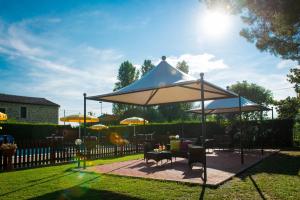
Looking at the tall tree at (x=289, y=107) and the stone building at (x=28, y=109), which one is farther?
the stone building at (x=28, y=109)

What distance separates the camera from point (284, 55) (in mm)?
14969

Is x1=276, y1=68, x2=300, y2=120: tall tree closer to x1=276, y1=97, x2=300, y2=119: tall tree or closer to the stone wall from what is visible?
x1=276, y1=97, x2=300, y2=119: tall tree

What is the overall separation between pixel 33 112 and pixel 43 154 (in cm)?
2904

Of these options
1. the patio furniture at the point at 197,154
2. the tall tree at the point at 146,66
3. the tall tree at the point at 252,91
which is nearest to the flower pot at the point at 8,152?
the patio furniture at the point at 197,154

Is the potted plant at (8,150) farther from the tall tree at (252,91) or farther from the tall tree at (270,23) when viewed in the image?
the tall tree at (252,91)

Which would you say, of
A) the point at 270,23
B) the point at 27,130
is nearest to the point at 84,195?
the point at 270,23

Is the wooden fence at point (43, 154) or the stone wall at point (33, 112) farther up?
the stone wall at point (33, 112)

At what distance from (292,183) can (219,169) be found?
8.50 ft

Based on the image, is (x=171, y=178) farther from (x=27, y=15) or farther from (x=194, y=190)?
(x=27, y=15)

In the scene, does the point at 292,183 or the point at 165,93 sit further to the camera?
the point at 165,93

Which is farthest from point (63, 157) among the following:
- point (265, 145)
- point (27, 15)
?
point (265, 145)

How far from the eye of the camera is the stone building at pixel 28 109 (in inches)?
1383

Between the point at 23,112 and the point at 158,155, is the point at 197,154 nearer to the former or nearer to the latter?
the point at 158,155

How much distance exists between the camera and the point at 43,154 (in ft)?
37.0
